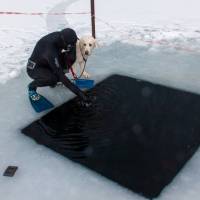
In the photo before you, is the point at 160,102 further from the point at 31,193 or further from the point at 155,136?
the point at 31,193

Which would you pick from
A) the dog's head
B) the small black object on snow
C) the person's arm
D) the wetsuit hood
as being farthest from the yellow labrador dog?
the small black object on snow

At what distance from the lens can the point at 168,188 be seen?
11.9 ft

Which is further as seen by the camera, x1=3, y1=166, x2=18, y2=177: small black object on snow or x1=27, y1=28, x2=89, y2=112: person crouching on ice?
x1=27, y1=28, x2=89, y2=112: person crouching on ice

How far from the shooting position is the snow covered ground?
147 inches

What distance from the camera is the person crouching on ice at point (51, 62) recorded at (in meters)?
4.80

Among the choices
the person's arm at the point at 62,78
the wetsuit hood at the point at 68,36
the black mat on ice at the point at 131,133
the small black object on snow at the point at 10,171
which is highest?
the wetsuit hood at the point at 68,36

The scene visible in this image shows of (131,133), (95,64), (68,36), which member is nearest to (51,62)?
(68,36)

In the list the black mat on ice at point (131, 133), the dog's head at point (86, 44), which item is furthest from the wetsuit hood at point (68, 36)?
the black mat on ice at point (131, 133)

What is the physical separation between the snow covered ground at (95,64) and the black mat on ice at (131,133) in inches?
5.3

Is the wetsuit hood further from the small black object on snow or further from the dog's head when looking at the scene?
the small black object on snow

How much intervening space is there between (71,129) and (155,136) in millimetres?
1115

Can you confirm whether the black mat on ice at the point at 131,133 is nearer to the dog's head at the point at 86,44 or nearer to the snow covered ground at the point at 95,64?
the snow covered ground at the point at 95,64

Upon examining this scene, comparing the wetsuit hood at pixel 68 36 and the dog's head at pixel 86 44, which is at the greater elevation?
the wetsuit hood at pixel 68 36

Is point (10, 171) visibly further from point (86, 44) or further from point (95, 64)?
point (95, 64)
